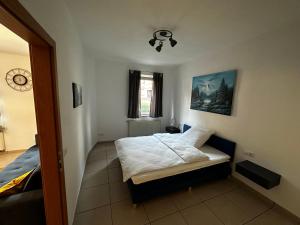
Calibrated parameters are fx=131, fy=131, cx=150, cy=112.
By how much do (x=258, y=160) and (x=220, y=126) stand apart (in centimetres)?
84

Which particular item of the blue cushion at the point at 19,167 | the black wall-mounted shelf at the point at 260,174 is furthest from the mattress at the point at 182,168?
the blue cushion at the point at 19,167

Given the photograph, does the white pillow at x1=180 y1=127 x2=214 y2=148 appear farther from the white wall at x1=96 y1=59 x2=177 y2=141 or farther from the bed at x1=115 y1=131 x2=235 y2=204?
the white wall at x1=96 y1=59 x2=177 y2=141

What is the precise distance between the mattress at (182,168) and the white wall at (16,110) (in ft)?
11.4

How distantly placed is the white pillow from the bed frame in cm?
22

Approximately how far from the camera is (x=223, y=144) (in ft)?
8.52

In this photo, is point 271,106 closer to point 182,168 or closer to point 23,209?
point 182,168

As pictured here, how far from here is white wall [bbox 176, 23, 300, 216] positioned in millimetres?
1716

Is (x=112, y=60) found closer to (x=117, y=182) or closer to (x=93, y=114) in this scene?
(x=93, y=114)

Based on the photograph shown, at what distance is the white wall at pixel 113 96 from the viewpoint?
12.5ft

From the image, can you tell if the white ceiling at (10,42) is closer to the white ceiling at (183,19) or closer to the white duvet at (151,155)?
the white ceiling at (183,19)

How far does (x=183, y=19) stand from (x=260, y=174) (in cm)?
237

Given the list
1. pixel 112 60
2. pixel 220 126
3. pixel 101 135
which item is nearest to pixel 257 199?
pixel 220 126

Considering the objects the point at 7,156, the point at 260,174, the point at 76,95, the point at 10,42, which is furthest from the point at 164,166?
the point at 7,156

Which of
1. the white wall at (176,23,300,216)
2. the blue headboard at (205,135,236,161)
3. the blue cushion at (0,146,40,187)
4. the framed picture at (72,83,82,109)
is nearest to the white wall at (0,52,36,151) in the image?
the blue cushion at (0,146,40,187)
